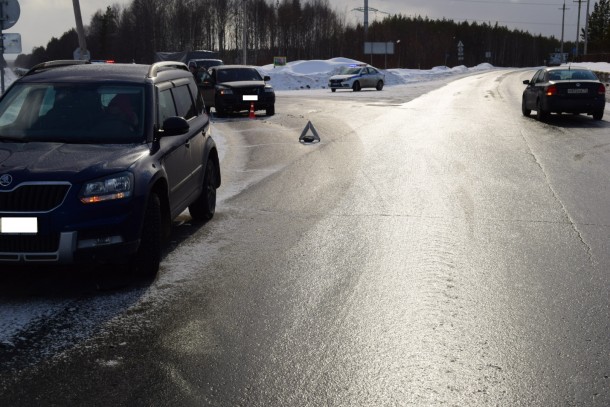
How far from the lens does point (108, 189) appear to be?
6051 mm

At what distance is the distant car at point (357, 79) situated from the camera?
48.5 m

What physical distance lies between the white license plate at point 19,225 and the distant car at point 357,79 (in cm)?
4349

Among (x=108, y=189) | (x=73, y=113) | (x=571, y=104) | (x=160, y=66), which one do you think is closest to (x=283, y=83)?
(x=571, y=104)

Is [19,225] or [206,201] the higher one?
[19,225]

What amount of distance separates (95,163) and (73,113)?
1.21m

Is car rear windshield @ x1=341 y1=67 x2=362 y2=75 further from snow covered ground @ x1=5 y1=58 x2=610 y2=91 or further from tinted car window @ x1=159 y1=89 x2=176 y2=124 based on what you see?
tinted car window @ x1=159 y1=89 x2=176 y2=124

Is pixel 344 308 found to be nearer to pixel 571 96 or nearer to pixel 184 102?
pixel 184 102

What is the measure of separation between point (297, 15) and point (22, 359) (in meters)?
133

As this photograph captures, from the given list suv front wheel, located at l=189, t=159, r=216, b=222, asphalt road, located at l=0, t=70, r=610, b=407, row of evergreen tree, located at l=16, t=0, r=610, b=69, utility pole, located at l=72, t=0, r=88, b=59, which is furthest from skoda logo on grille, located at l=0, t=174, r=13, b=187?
row of evergreen tree, located at l=16, t=0, r=610, b=69

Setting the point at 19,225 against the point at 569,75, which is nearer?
the point at 19,225

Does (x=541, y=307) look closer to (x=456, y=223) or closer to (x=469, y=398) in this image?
(x=469, y=398)

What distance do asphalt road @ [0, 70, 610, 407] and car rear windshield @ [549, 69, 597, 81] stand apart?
1204cm

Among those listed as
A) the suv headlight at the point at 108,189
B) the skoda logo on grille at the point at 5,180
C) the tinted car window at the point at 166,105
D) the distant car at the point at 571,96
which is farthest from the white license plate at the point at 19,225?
the distant car at the point at 571,96

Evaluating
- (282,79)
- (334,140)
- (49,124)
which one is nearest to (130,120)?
(49,124)
